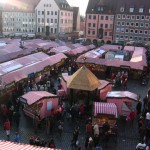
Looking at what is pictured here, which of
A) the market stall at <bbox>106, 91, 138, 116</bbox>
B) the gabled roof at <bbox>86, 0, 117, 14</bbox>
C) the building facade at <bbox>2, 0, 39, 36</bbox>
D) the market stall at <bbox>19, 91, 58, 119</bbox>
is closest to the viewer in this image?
the market stall at <bbox>19, 91, 58, 119</bbox>

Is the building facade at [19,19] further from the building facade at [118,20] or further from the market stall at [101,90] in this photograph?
the market stall at [101,90]

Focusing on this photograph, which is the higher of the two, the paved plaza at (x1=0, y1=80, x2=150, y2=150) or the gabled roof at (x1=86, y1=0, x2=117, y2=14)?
the gabled roof at (x1=86, y1=0, x2=117, y2=14)

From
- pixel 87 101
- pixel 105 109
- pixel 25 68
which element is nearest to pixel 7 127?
pixel 105 109

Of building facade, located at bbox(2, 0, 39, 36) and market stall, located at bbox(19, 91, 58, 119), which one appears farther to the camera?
building facade, located at bbox(2, 0, 39, 36)

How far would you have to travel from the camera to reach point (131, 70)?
28516 mm

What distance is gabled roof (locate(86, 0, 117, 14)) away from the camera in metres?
61.7

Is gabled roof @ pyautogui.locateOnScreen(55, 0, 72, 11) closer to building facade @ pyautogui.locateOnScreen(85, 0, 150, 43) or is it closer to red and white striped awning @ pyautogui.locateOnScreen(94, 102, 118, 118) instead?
building facade @ pyautogui.locateOnScreen(85, 0, 150, 43)

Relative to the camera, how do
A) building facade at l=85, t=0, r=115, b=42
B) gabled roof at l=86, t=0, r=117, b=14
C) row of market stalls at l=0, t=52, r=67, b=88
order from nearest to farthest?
row of market stalls at l=0, t=52, r=67, b=88, gabled roof at l=86, t=0, r=117, b=14, building facade at l=85, t=0, r=115, b=42

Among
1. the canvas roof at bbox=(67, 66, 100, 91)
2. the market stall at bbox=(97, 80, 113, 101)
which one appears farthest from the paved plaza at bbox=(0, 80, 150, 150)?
the market stall at bbox=(97, 80, 113, 101)

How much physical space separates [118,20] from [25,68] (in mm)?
40961

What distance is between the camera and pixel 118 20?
6056 cm

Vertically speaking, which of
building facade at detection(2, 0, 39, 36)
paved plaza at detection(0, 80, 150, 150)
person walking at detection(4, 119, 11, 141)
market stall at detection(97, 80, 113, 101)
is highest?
building facade at detection(2, 0, 39, 36)

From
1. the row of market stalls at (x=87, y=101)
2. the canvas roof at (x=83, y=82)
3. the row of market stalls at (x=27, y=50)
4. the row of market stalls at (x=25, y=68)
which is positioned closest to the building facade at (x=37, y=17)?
the row of market stalls at (x=27, y=50)

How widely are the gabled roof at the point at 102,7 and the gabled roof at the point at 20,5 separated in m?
16.2
